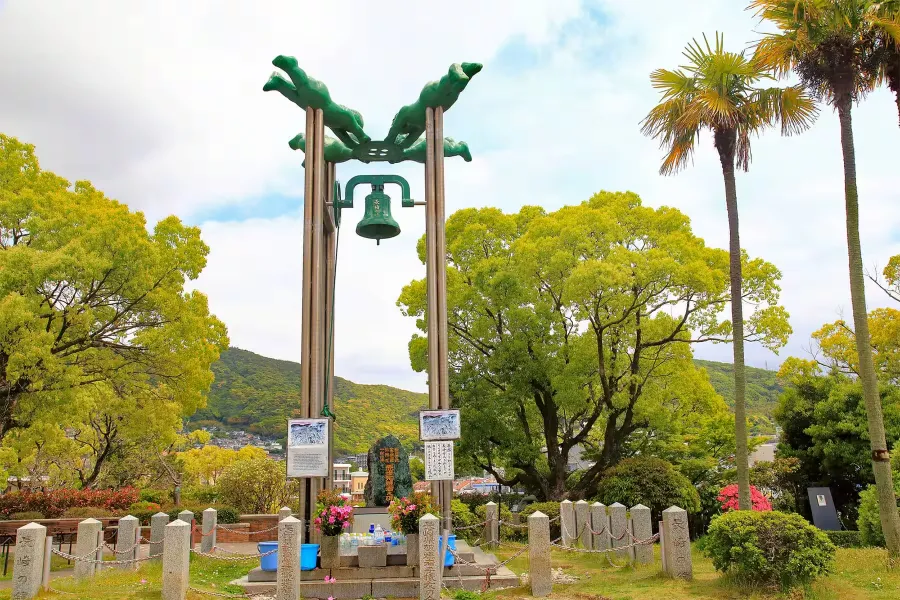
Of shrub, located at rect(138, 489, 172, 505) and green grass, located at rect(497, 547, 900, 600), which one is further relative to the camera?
shrub, located at rect(138, 489, 172, 505)

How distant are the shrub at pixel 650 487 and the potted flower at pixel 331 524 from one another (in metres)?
8.62

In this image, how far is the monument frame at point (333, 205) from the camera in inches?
444

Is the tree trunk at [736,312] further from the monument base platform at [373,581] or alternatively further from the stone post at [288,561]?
the stone post at [288,561]

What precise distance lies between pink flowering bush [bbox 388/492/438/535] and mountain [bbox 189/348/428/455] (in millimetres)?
31189

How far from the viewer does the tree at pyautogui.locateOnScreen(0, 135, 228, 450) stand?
14.6 meters

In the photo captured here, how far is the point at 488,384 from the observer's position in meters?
21.6

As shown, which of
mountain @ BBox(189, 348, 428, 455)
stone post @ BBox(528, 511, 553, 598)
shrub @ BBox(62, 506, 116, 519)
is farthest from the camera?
mountain @ BBox(189, 348, 428, 455)

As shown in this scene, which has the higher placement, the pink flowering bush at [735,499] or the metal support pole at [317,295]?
the metal support pole at [317,295]

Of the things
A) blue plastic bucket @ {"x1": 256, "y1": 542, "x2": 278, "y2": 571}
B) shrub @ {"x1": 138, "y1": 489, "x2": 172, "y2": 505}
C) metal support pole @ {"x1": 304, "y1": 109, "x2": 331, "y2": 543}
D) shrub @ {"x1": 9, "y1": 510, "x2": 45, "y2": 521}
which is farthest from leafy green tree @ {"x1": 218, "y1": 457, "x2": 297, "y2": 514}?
metal support pole @ {"x1": 304, "y1": 109, "x2": 331, "y2": 543}

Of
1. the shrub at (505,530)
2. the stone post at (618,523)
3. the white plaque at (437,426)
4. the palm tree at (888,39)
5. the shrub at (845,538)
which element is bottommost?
the shrub at (845,538)

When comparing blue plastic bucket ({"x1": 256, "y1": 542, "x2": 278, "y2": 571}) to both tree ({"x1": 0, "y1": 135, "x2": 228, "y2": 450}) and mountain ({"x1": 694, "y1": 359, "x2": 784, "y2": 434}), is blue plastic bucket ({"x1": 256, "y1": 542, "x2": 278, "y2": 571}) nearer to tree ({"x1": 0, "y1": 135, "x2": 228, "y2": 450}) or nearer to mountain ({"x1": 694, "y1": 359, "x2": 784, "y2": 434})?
tree ({"x1": 0, "y1": 135, "x2": 228, "y2": 450})

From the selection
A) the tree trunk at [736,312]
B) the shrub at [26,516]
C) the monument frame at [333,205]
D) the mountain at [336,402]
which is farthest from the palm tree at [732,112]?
the mountain at [336,402]

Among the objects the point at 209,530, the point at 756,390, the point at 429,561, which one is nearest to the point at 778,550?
the point at 429,561

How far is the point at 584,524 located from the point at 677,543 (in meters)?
4.63
